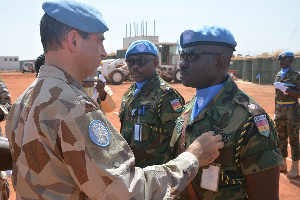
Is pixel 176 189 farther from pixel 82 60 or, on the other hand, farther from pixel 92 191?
pixel 82 60

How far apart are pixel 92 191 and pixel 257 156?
105 cm

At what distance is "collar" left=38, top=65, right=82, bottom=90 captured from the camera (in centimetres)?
138

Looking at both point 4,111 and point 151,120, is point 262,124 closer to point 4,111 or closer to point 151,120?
point 151,120

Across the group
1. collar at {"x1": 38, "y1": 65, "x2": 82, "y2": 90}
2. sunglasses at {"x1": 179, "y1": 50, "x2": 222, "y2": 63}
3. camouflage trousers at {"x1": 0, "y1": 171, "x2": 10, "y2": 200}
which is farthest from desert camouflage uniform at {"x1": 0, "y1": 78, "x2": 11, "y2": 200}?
sunglasses at {"x1": 179, "y1": 50, "x2": 222, "y2": 63}

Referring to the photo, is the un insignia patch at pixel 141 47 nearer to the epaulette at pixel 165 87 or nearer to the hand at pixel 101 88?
the epaulette at pixel 165 87

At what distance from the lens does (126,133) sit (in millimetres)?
3592

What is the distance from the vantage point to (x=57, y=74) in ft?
4.54

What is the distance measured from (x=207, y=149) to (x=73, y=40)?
1027mm

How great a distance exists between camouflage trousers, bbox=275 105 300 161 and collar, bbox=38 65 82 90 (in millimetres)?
5418

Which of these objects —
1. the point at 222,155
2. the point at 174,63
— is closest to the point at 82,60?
the point at 222,155

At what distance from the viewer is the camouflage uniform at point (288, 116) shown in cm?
566

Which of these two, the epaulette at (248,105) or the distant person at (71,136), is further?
the epaulette at (248,105)

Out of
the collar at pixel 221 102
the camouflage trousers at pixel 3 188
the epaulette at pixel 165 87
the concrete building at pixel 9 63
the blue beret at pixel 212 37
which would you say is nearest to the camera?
the collar at pixel 221 102

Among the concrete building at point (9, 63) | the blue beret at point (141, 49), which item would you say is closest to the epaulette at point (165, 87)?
the blue beret at point (141, 49)
